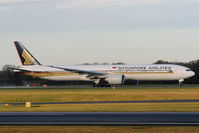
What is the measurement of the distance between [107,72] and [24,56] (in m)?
18.1

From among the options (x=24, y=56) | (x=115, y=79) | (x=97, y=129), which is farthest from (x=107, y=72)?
(x=97, y=129)

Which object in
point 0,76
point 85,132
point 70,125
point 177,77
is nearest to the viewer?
point 85,132

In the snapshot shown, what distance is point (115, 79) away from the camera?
85.2 meters

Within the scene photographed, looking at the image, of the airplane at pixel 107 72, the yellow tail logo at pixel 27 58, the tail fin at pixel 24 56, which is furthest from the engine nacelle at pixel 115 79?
the yellow tail logo at pixel 27 58

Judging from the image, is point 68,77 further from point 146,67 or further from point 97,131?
point 97,131

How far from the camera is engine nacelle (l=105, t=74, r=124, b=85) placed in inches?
3351

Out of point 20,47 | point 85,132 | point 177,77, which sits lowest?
point 85,132

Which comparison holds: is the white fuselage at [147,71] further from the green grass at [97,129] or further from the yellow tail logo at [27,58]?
the green grass at [97,129]

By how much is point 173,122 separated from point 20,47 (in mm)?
74009

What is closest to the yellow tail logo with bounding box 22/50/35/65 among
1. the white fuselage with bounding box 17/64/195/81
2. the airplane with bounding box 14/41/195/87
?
the airplane with bounding box 14/41/195/87

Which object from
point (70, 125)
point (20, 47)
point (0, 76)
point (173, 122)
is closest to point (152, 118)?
point (173, 122)

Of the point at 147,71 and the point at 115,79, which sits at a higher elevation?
the point at 147,71

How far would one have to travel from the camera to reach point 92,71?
88875mm

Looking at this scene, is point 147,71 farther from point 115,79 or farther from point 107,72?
point 107,72
